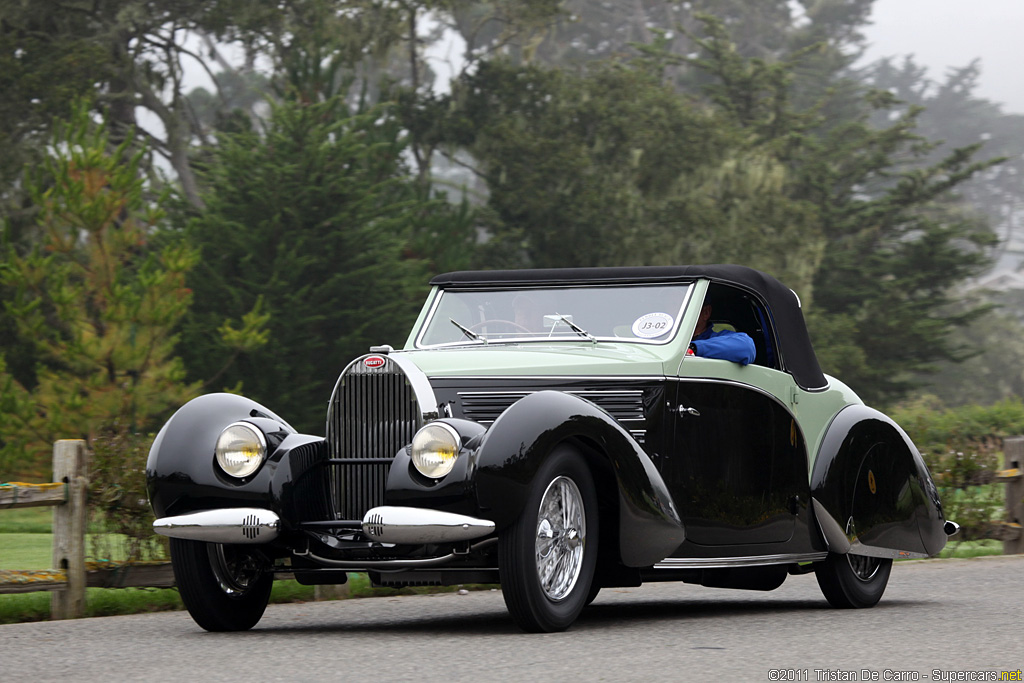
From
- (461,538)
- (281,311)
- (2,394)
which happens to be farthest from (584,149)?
(461,538)

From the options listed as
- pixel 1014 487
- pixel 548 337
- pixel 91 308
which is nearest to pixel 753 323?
pixel 548 337

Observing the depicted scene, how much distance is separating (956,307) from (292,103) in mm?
48701

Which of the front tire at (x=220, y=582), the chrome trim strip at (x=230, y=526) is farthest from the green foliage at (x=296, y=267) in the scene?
the chrome trim strip at (x=230, y=526)

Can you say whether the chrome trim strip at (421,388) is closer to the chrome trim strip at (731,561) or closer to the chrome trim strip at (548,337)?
the chrome trim strip at (548,337)

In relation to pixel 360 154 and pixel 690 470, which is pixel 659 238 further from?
pixel 690 470

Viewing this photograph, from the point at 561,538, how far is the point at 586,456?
44 centimetres

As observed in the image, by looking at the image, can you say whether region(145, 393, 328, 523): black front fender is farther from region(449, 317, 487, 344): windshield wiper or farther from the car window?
the car window

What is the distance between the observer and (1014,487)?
14.8 m

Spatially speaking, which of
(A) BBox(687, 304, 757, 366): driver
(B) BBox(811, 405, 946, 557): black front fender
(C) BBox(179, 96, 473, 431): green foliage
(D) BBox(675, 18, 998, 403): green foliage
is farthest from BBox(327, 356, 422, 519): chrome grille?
(D) BBox(675, 18, 998, 403): green foliage

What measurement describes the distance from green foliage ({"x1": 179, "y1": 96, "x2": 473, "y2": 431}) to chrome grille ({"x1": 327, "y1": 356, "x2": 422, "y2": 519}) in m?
24.0

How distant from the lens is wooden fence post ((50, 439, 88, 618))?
9.01m

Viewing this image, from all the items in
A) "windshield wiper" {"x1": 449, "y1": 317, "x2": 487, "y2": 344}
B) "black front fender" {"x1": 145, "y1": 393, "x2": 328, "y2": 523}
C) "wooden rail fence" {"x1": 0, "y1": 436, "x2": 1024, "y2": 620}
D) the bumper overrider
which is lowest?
"wooden rail fence" {"x1": 0, "y1": 436, "x2": 1024, "y2": 620}

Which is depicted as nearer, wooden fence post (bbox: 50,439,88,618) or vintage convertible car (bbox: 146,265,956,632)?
vintage convertible car (bbox: 146,265,956,632)

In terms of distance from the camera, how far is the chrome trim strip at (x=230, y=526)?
711cm
